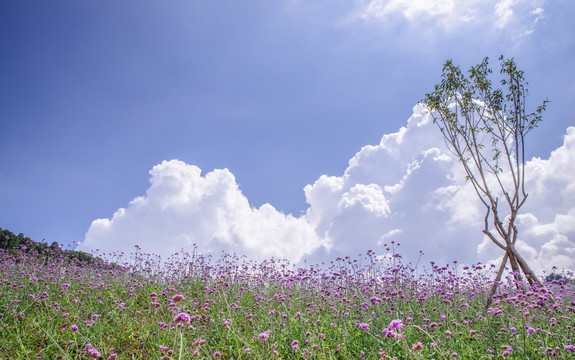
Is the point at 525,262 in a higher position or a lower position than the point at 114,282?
higher

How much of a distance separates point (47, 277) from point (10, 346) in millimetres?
4726

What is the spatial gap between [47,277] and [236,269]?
17.5 ft

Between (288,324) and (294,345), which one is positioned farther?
(288,324)

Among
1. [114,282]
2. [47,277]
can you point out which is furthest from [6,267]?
[114,282]

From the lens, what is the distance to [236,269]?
11555mm

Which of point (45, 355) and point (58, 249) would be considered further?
point (58, 249)

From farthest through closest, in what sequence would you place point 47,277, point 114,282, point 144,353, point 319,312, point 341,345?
point 114,282 → point 47,277 → point 319,312 → point 144,353 → point 341,345

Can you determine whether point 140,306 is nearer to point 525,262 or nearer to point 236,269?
point 236,269

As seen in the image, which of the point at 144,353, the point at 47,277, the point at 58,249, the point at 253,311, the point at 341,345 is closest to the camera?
the point at 341,345

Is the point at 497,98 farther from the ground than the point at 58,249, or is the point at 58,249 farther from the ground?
the point at 497,98

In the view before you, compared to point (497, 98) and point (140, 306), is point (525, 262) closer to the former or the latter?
point (497, 98)

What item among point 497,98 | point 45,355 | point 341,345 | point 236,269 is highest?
point 497,98

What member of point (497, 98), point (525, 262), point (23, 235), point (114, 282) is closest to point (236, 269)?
point (114, 282)

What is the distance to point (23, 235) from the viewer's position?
16.7m
